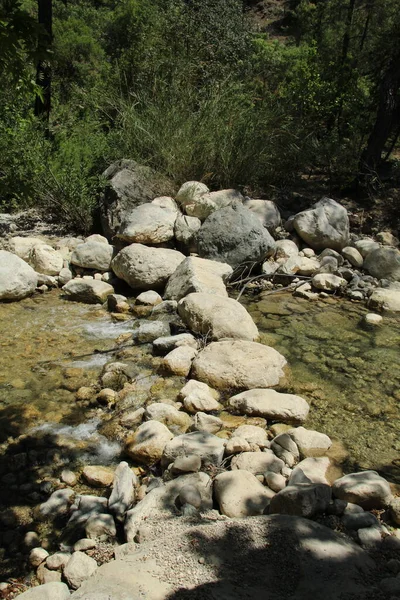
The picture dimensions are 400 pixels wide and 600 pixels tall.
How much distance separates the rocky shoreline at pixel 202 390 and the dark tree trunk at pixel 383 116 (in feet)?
5.77

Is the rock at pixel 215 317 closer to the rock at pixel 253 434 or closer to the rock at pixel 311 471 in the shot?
the rock at pixel 253 434

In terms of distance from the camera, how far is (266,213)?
7207mm

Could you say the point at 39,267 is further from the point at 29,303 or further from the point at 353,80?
the point at 353,80

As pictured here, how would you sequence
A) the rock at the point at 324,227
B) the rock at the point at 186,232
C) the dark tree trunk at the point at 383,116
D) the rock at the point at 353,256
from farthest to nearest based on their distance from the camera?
the dark tree trunk at the point at 383,116, the rock at the point at 324,227, the rock at the point at 353,256, the rock at the point at 186,232

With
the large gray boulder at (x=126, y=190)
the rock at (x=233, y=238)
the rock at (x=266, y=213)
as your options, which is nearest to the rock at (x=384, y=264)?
the rock at (x=266, y=213)

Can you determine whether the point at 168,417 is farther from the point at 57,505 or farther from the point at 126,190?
the point at 126,190

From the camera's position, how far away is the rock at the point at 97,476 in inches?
117

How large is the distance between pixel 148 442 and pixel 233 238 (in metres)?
3.61

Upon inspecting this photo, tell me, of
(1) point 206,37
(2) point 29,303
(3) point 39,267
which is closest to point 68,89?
(1) point 206,37

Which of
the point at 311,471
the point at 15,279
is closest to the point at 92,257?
the point at 15,279

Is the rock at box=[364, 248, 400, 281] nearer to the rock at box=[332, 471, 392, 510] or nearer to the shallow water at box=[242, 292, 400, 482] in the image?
the shallow water at box=[242, 292, 400, 482]

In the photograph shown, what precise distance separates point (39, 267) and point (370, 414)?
4003 mm

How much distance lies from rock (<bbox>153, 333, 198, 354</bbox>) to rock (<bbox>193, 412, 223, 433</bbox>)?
1.09 metres

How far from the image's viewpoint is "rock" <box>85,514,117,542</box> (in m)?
2.53
